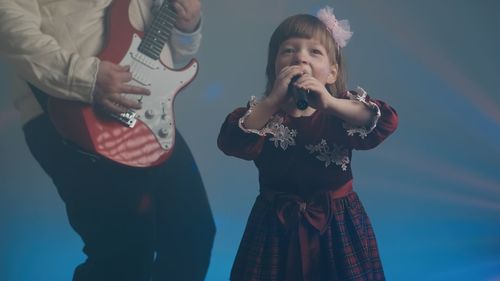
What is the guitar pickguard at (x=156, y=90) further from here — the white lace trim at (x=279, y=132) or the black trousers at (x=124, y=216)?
the white lace trim at (x=279, y=132)

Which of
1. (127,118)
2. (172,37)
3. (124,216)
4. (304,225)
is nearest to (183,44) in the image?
(172,37)

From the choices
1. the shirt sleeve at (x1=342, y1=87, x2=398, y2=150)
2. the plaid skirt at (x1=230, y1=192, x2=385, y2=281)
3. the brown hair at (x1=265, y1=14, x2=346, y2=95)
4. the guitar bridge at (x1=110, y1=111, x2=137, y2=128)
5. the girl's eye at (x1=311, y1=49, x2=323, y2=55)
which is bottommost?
the plaid skirt at (x1=230, y1=192, x2=385, y2=281)

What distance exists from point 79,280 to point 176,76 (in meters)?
0.56

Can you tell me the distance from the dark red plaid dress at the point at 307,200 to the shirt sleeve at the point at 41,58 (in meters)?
0.41

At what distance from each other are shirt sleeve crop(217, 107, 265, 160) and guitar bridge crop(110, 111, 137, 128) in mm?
309

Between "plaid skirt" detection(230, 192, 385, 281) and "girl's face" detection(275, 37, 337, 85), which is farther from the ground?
"girl's face" detection(275, 37, 337, 85)

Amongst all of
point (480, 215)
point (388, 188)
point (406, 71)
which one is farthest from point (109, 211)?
point (480, 215)

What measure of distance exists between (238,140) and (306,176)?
0.54 ft

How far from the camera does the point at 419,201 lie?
4.46 ft

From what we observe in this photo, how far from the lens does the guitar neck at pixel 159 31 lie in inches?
49.2

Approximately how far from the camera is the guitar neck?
49.2 inches

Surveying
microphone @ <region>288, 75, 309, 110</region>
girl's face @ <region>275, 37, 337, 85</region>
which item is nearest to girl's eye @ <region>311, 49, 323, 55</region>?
girl's face @ <region>275, 37, 337, 85</region>

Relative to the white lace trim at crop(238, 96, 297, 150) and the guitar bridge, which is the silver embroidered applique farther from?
the guitar bridge

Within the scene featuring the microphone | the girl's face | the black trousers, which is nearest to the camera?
the microphone
